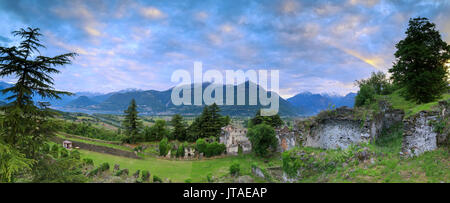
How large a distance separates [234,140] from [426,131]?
27315 mm

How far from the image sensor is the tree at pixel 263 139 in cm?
2552

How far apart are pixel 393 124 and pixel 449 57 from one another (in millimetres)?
6623

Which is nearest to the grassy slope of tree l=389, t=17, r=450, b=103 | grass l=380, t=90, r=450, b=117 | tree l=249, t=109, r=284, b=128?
grass l=380, t=90, r=450, b=117

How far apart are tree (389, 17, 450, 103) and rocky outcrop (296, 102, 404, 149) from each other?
3.09 m

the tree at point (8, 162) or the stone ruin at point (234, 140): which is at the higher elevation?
the tree at point (8, 162)

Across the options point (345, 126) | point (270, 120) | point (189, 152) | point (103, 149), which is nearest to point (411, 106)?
point (345, 126)

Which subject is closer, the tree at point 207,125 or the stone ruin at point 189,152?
the stone ruin at point 189,152

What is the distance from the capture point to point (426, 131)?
25.4 feet

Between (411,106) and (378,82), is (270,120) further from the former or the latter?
(411,106)

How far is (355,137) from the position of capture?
10844mm

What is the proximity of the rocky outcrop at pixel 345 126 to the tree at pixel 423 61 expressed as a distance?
3092 mm

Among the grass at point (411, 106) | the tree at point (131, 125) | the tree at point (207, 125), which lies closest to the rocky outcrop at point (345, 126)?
the grass at point (411, 106)

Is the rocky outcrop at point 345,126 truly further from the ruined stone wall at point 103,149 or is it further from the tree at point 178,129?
the tree at point 178,129

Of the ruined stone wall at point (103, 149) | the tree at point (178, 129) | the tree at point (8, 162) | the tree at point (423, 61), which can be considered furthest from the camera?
the tree at point (178, 129)
